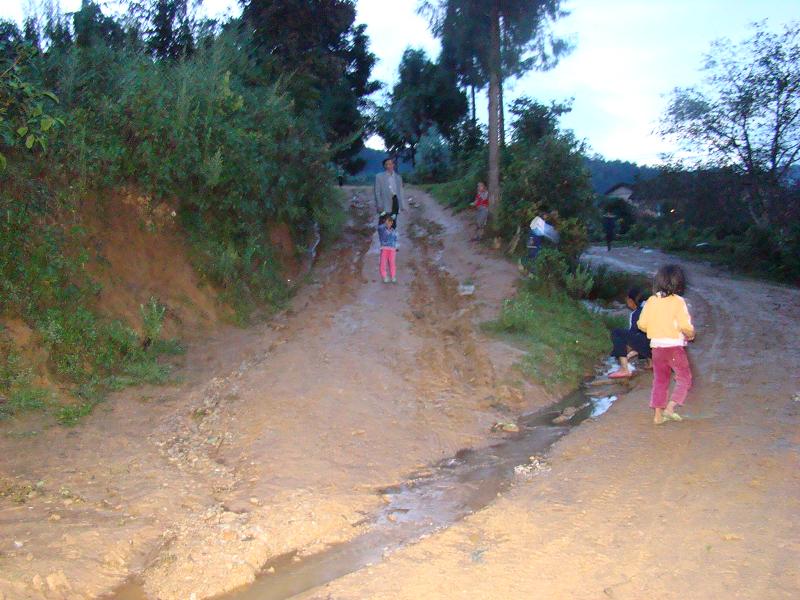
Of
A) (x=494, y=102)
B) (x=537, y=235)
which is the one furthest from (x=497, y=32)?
(x=537, y=235)

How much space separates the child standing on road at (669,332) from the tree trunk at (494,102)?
36.0 feet

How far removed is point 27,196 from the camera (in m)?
8.71

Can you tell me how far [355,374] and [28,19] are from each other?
24.2 feet

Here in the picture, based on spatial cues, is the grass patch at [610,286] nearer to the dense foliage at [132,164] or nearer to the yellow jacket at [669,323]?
the dense foliage at [132,164]

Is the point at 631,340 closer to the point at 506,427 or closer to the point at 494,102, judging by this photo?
the point at 506,427

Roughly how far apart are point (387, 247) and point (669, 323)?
23.7 ft

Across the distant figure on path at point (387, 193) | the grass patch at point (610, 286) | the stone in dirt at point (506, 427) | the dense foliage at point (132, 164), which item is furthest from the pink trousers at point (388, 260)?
the stone in dirt at point (506, 427)

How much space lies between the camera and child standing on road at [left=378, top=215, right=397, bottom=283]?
45.0 ft

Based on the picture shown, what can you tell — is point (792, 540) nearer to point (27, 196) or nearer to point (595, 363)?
point (595, 363)

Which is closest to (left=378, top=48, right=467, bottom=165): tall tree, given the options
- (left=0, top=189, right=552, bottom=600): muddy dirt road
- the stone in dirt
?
(left=0, top=189, right=552, bottom=600): muddy dirt road

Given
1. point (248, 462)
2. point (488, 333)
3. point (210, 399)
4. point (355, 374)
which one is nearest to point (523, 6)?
point (488, 333)

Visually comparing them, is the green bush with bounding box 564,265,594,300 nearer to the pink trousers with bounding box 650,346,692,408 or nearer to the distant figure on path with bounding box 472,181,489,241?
the distant figure on path with bounding box 472,181,489,241

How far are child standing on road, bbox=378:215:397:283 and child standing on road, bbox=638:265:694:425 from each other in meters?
6.86

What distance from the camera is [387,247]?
13906mm
